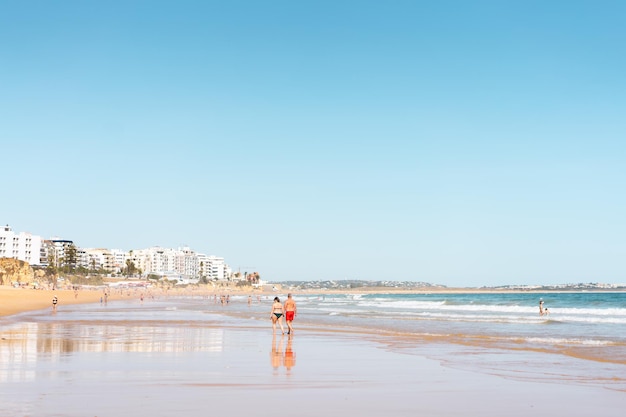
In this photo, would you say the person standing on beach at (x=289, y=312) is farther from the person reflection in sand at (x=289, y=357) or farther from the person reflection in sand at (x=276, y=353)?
the person reflection in sand at (x=289, y=357)

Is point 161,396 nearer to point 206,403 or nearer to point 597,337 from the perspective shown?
point 206,403

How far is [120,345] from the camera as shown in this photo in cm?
1989

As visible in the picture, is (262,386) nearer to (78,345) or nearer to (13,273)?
(78,345)

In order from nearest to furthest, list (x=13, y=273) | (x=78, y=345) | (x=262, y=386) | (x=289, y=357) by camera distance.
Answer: (x=262, y=386), (x=289, y=357), (x=78, y=345), (x=13, y=273)

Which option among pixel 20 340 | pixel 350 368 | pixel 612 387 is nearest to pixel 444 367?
pixel 350 368

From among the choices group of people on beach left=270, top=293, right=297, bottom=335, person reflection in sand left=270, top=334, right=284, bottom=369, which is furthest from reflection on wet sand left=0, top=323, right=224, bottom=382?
group of people on beach left=270, top=293, right=297, bottom=335

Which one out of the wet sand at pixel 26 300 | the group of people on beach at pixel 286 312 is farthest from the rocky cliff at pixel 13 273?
the group of people on beach at pixel 286 312

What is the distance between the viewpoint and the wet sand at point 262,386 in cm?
973

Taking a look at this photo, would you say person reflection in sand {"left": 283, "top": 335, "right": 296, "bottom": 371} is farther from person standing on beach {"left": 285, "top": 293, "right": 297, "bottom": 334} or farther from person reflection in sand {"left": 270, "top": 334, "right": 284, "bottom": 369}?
person standing on beach {"left": 285, "top": 293, "right": 297, "bottom": 334}

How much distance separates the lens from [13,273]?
13100 centimetres

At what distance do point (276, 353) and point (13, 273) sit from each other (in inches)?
5010

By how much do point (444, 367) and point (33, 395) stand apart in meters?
9.30

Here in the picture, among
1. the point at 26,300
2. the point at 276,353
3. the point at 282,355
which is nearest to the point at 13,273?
the point at 26,300

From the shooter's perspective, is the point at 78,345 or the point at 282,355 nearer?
the point at 282,355
